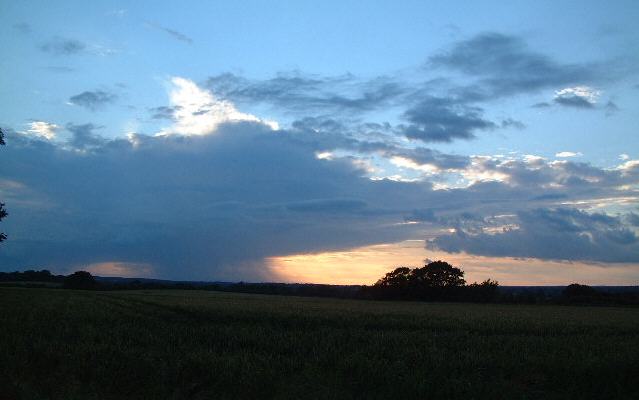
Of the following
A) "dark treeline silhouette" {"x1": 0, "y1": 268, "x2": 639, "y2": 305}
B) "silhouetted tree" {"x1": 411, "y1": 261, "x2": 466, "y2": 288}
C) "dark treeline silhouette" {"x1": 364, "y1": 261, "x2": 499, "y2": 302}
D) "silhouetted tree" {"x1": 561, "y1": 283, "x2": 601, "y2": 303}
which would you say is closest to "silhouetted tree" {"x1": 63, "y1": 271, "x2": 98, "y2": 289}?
"dark treeline silhouette" {"x1": 0, "y1": 268, "x2": 639, "y2": 305}

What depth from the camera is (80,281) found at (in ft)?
301

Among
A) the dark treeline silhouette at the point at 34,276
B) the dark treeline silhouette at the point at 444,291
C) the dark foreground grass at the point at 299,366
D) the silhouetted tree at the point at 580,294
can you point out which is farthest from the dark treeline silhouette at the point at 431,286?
the dark treeline silhouette at the point at 34,276

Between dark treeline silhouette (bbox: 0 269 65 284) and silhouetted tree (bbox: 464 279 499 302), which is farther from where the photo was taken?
dark treeline silhouette (bbox: 0 269 65 284)

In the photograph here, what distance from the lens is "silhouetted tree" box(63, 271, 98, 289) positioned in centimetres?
9094

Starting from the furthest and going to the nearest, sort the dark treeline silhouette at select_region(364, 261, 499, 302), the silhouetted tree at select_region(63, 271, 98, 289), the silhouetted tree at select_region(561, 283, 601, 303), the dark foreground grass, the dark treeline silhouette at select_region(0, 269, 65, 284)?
the dark treeline silhouette at select_region(0, 269, 65, 284)
the silhouetted tree at select_region(63, 271, 98, 289)
the dark treeline silhouette at select_region(364, 261, 499, 302)
the silhouetted tree at select_region(561, 283, 601, 303)
the dark foreground grass

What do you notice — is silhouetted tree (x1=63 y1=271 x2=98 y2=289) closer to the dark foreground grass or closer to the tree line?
the tree line

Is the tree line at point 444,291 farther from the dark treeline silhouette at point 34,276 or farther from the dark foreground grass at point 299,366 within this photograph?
the dark foreground grass at point 299,366

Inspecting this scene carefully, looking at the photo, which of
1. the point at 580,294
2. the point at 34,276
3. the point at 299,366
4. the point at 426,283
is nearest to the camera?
the point at 299,366

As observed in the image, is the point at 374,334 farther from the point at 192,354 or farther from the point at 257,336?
the point at 192,354

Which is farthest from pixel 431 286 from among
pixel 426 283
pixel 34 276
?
pixel 34 276

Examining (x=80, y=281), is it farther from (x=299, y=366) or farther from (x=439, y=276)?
(x=299, y=366)

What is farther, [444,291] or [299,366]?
[444,291]

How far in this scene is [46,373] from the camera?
457 inches

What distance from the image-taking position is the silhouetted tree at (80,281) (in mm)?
90938
